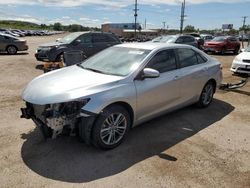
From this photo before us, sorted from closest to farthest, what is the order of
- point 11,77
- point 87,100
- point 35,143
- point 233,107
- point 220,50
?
point 87,100
point 35,143
point 233,107
point 11,77
point 220,50

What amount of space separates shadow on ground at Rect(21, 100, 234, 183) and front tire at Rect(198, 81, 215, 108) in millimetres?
873

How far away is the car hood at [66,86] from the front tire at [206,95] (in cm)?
278

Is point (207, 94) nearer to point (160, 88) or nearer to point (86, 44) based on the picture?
point (160, 88)

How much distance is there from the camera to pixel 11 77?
991 centimetres

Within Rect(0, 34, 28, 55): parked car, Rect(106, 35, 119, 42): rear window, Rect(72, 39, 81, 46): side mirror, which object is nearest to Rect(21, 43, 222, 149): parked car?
Rect(72, 39, 81, 46): side mirror

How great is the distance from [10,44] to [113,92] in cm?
1702

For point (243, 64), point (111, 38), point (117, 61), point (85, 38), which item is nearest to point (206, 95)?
point (117, 61)

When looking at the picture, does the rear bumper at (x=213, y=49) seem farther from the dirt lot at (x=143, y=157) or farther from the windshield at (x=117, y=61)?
the windshield at (x=117, y=61)

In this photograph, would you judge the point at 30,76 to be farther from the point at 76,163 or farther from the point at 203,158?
the point at 203,158

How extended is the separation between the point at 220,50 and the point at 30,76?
53.0 feet

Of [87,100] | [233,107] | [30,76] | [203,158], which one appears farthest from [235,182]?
[30,76]

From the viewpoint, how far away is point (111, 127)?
4.27 meters

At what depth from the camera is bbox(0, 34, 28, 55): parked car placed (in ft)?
61.3

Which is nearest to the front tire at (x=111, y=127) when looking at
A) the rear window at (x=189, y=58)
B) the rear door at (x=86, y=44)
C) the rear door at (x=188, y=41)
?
the rear window at (x=189, y=58)
